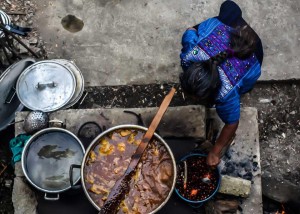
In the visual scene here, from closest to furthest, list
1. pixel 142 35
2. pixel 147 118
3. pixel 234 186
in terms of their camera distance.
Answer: pixel 234 186, pixel 147 118, pixel 142 35

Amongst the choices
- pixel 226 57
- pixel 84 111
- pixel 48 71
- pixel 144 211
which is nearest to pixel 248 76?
pixel 226 57

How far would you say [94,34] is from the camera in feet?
17.7

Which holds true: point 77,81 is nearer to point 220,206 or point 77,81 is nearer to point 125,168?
point 125,168

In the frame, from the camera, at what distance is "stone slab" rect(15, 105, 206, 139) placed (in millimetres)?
4367

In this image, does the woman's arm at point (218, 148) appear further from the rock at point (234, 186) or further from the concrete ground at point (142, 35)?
the concrete ground at point (142, 35)

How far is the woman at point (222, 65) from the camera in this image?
3.40 metres

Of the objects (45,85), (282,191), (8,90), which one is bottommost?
(282,191)

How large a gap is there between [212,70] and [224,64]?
0.66 feet

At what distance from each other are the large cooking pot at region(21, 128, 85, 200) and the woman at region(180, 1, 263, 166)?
1.34m

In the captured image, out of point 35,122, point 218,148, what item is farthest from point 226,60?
point 35,122

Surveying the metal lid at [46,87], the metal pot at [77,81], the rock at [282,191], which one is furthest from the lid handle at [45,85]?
the rock at [282,191]

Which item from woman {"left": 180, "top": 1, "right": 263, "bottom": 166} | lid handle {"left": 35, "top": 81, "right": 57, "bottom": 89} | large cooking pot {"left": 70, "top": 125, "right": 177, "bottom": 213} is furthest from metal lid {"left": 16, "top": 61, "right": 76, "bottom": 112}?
woman {"left": 180, "top": 1, "right": 263, "bottom": 166}

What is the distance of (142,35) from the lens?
5.37 metres

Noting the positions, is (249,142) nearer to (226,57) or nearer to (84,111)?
(226,57)
